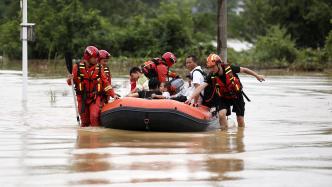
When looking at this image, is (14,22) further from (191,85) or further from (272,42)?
(191,85)

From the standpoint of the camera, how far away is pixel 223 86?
1673 centimetres

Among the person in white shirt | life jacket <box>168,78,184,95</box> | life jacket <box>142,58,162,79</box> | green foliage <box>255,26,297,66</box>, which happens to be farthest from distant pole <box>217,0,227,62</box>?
green foliage <box>255,26,297,66</box>

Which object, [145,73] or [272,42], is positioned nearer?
[145,73]

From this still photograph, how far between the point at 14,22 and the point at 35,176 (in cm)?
4924

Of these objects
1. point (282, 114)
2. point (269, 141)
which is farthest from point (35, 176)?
point (282, 114)

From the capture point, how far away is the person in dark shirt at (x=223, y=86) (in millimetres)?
16469

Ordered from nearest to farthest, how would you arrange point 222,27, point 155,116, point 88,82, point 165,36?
point 155,116, point 88,82, point 222,27, point 165,36

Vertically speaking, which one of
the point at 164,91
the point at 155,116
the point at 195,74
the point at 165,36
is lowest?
the point at 155,116

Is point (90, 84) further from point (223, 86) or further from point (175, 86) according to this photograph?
point (223, 86)

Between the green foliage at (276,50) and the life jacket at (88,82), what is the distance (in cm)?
3646

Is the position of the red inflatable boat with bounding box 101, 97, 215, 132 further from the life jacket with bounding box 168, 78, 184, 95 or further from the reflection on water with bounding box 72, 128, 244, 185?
the life jacket with bounding box 168, 78, 184, 95

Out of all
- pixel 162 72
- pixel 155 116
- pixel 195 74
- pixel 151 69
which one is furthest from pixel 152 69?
pixel 155 116

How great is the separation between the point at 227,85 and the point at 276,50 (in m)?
Answer: 37.9

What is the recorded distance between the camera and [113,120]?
16562 mm
